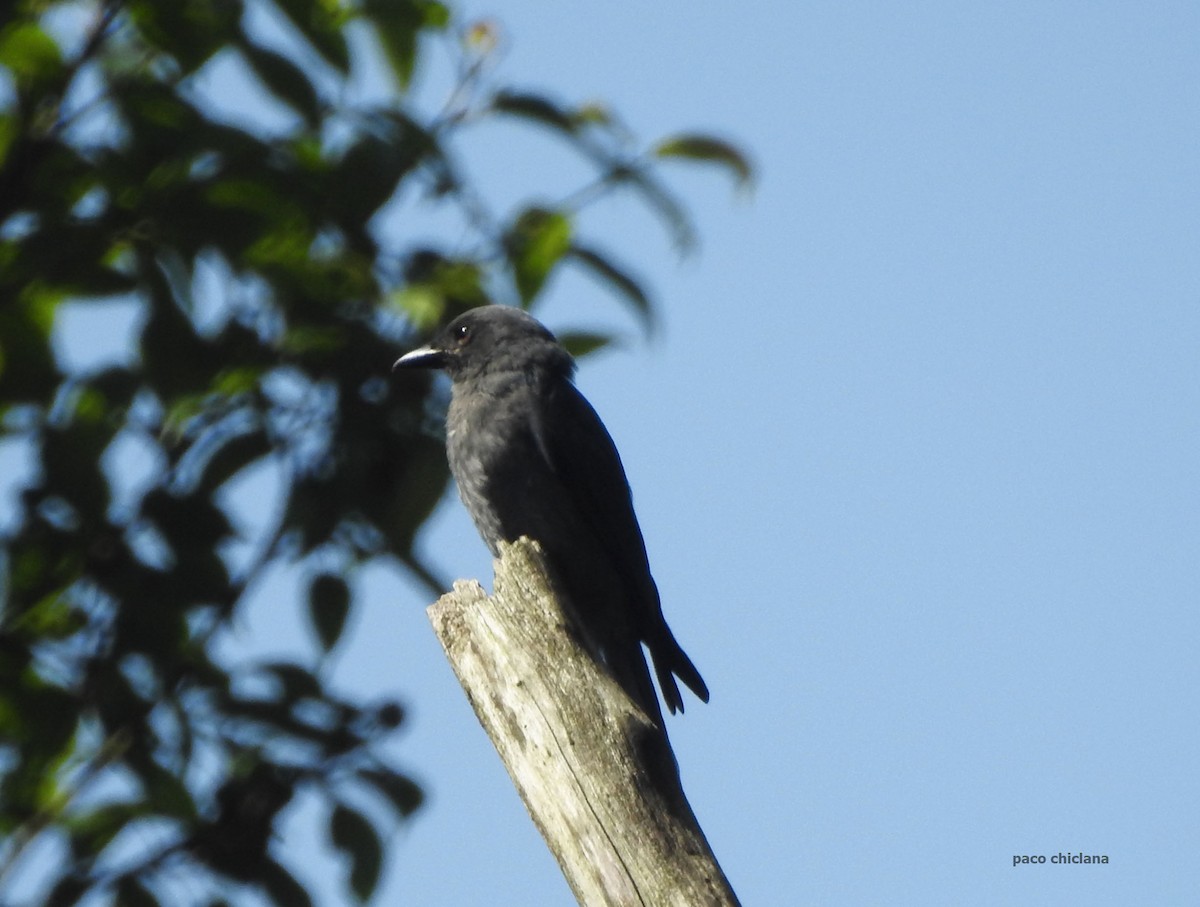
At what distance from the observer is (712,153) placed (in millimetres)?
2527

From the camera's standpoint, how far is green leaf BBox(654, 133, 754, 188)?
251 cm

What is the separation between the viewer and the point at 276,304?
1.97 meters

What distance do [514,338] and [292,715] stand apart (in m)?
3.70

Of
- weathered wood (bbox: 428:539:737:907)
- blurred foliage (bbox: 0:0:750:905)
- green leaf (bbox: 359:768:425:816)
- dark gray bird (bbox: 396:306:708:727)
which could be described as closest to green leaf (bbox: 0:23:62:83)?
blurred foliage (bbox: 0:0:750:905)

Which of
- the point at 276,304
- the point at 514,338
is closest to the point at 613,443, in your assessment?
the point at 514,338

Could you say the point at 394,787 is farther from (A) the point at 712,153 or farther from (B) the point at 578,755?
(A) the point at 712,153

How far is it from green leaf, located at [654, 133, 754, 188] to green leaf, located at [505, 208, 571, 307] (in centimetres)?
40

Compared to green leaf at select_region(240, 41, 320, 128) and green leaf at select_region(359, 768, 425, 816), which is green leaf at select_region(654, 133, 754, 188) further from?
green leaf at select_region(359, 768, 425, 816)

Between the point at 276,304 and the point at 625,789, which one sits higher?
the point at 276,304

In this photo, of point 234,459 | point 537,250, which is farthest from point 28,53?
point 537,250

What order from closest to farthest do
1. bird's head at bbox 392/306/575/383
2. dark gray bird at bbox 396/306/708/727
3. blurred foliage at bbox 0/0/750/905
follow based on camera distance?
1. blurred foliage at bbox 0/0/750/905
2. dark gray bird at bbox 396/306/708/727
3. bird's head at bbox 392/306/575/383

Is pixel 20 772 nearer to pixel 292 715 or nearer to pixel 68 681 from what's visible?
pixel 68 681

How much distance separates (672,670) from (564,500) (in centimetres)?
83

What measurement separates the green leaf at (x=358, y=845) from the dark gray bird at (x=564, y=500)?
268 cm
